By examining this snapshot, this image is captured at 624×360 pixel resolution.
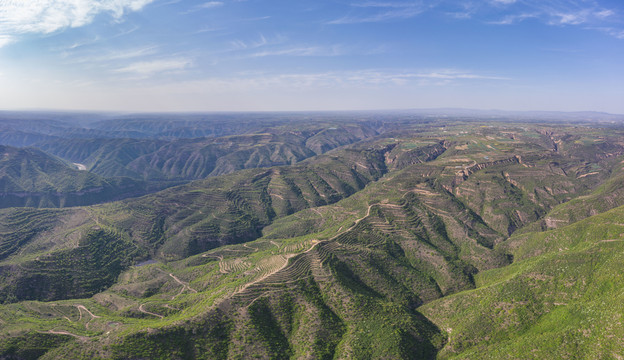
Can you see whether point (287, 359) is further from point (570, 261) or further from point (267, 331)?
point (570, 261)

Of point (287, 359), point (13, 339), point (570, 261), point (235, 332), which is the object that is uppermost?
point (570, 261)

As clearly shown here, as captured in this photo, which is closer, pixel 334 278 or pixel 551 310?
pixel 551 310

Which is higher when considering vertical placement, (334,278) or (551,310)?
(551,310)

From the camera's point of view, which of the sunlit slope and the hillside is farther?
the hillside

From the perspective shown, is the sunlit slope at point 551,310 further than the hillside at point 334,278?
No

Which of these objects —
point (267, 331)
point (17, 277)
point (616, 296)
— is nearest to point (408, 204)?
point (616, 296)

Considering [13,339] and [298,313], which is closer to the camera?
[13,339]

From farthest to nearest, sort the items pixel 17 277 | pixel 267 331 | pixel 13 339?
pixel 17 277 → pixel 267 331 → pixel 13 339

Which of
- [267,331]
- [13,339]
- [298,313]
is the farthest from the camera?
[298,313]
